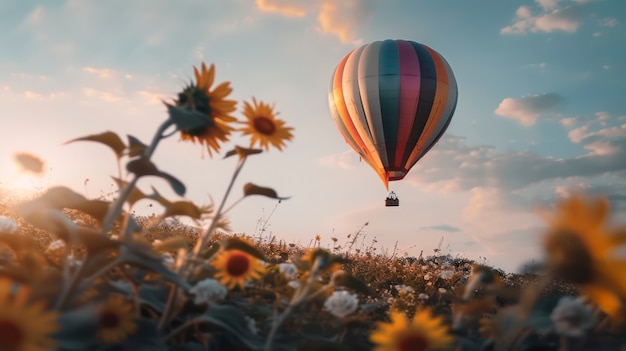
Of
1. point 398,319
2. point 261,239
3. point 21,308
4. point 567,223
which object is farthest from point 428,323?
point 261,239

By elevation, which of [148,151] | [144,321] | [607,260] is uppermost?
[148,151]

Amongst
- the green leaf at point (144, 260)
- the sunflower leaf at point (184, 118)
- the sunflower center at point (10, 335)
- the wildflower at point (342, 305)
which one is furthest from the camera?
the wildflower at point (342, 305)

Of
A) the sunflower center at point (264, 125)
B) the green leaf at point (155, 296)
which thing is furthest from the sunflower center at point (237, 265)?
the sunflower center at point (264, 125)

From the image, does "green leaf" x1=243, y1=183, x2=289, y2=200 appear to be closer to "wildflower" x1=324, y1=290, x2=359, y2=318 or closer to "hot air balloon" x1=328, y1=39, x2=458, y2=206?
"wildflower" x1=324, y1=290, x2=359, y2=318

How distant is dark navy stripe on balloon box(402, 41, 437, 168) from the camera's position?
71.8 ft

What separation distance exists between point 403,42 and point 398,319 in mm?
22951

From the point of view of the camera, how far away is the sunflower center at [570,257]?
4.37 feet

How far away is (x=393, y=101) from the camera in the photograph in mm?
21609

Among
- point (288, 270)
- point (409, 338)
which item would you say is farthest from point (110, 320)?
point (288, 270)

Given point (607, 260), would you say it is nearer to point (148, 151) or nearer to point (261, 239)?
point (148, 151)

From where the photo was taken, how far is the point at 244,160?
2.28 metres

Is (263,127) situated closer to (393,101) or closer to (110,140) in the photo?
(110,140)

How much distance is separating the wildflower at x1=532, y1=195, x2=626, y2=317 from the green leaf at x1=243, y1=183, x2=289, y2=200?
3.50 feet

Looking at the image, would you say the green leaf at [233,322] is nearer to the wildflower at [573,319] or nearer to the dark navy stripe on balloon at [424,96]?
the wildflower at [573,319]
